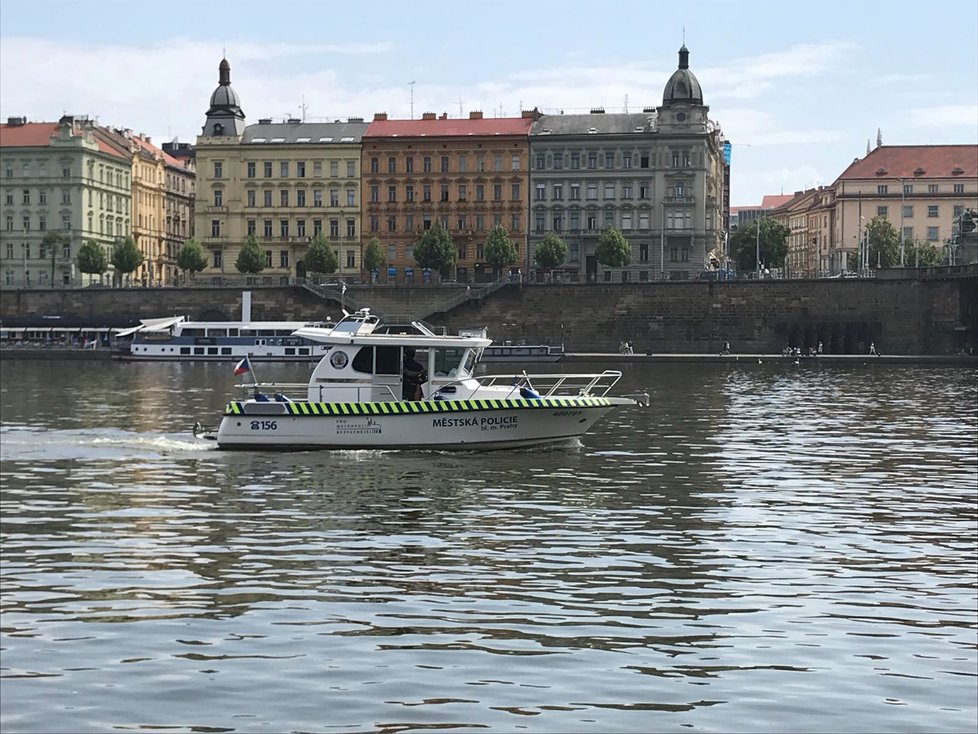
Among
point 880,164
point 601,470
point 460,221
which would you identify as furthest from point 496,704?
point 880,164

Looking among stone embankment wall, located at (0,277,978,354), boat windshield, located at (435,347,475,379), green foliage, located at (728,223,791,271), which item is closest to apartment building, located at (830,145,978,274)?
green foliage, located at (728,223,791,271)

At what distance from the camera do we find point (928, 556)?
1079 inches

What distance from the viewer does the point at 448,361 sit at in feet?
144

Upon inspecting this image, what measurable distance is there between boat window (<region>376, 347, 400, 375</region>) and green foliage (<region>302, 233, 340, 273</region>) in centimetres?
10612

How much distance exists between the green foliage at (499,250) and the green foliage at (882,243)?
45.1 metres

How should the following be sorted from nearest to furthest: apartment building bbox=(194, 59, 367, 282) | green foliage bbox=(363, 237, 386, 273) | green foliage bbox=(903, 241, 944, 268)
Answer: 1. green foliage bbox=(363, 237, 386, 273)
2. apartment building bbox=(194, 59, 367, 282)
3. green foliage bbox=(903, 241, 944, 268)

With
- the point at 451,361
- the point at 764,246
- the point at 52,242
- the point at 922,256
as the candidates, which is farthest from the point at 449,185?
the point at 451,361

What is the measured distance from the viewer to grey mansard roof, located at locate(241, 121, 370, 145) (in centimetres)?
15912

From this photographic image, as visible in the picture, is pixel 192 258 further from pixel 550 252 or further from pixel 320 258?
pixel 550 252

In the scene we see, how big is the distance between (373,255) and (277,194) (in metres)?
15.9

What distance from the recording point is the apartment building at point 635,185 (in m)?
150

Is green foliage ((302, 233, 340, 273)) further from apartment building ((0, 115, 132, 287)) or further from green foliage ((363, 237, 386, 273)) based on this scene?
apartment building ((0, 115, 132, 287))

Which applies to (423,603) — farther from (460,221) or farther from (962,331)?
(460,221)

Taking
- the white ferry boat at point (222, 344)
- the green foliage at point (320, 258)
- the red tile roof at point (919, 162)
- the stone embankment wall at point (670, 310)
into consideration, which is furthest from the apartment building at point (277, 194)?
the red tile roof at point (919, 162)
